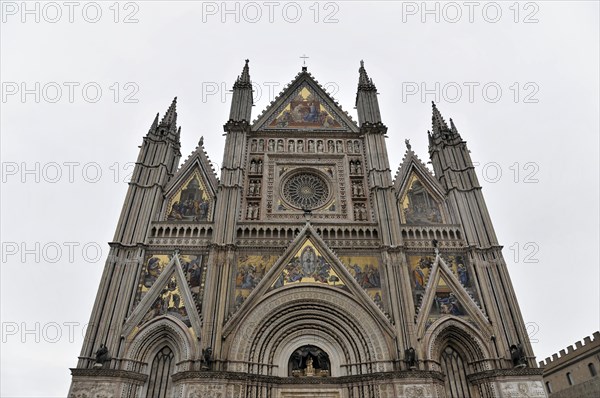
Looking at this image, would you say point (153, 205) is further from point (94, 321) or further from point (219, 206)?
point (94, 321)

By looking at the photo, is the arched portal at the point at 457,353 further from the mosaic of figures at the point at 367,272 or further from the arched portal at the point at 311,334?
the mosaic of figures at the point at 367,272

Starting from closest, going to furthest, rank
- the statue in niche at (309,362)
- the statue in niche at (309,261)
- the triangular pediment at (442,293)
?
the statue in niche at (309,362) → the triangular pediment at (442,293) → the statue in niche at (309,261)

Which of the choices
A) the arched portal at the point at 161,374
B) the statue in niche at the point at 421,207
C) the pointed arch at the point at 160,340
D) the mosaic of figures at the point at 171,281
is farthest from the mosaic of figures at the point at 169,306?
the statue in niche at the point at 421,207

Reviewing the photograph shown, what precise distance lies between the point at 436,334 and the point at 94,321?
541 inches

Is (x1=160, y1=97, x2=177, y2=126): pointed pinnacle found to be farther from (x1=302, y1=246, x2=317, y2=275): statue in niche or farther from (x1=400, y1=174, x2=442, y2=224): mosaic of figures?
(x1=400, y1=174, x2=442, y2=224): mosaic of figures

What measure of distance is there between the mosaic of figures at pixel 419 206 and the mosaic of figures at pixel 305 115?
5.99m

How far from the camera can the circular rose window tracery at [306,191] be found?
778 inches

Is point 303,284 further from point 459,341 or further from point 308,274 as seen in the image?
point 459,341

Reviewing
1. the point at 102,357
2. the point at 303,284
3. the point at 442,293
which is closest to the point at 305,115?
the point at 303,284

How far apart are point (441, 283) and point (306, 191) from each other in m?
8.12

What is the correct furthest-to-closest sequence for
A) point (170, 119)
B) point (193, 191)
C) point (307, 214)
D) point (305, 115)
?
point (305, 115), point (170, 119), point (193, 191), point (307, 214)

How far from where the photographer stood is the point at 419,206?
63.7 ft

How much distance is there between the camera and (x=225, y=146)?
20656mm

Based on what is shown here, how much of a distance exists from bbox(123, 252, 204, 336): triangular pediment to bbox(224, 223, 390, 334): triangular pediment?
6.72ft
